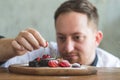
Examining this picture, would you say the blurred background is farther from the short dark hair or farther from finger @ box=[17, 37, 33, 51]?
finger @ box=[17, 37, 33, 51]

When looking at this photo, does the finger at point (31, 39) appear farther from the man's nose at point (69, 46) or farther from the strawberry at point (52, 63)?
the man's nose at point (69, 46)

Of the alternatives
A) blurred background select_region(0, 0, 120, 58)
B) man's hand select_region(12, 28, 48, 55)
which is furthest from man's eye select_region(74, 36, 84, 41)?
blurred background select_region(0, 0, 120, 58)

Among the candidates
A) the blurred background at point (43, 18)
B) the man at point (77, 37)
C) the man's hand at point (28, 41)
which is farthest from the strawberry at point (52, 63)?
the blurred background at point (43, 18)

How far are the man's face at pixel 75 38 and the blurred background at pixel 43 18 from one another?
461mm

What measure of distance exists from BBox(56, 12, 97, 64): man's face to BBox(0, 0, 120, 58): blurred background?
1.51ft

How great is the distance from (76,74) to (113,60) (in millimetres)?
724

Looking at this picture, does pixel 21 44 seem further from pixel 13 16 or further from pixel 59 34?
pixel 13 16

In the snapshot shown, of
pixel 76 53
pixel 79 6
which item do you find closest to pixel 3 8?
pixel 79 6

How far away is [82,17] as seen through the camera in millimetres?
1252

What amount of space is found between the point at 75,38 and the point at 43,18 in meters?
0.62

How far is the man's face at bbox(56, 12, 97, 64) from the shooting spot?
1.09 m

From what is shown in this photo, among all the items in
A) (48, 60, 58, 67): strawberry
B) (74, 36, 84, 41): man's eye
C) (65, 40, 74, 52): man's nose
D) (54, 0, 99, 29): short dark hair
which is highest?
(54, 0, 99, 29): short dark hair

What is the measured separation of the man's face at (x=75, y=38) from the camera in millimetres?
1087

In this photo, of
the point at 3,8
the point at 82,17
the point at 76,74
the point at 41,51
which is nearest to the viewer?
the point at 76,74
